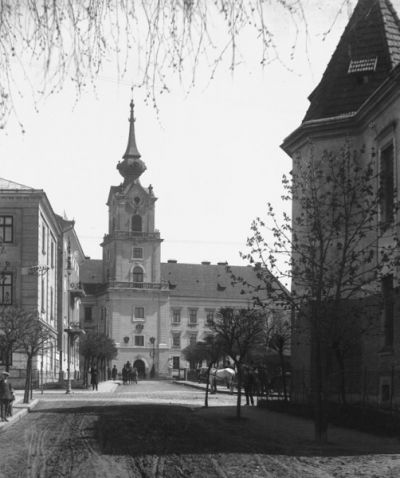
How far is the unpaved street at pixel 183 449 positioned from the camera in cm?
1373

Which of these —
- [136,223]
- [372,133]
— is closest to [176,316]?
[136,223]

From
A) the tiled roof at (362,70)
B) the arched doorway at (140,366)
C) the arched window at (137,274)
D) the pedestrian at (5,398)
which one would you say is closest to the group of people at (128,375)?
the arched doorway at (140,366)

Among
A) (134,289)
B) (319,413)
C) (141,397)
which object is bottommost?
(141,397)

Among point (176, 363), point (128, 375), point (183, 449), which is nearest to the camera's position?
point (183, 449)

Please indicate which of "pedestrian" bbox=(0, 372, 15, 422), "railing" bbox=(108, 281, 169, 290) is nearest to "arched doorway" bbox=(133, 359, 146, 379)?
"railing" bbox=(108, 281, 169, 290)

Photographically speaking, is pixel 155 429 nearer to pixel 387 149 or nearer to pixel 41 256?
pixel 387 149

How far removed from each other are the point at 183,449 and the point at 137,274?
101m

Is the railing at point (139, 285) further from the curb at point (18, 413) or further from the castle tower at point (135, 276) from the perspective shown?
the curb at point (18, 413)

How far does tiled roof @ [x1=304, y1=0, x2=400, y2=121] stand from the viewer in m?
30.7

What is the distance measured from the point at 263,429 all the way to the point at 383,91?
34.8ft

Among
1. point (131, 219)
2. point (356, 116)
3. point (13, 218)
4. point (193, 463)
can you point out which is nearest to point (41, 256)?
point (13, 218)

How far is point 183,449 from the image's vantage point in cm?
1673

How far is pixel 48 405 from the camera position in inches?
1380

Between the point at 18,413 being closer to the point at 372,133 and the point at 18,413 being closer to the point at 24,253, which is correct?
the point at 372,133
